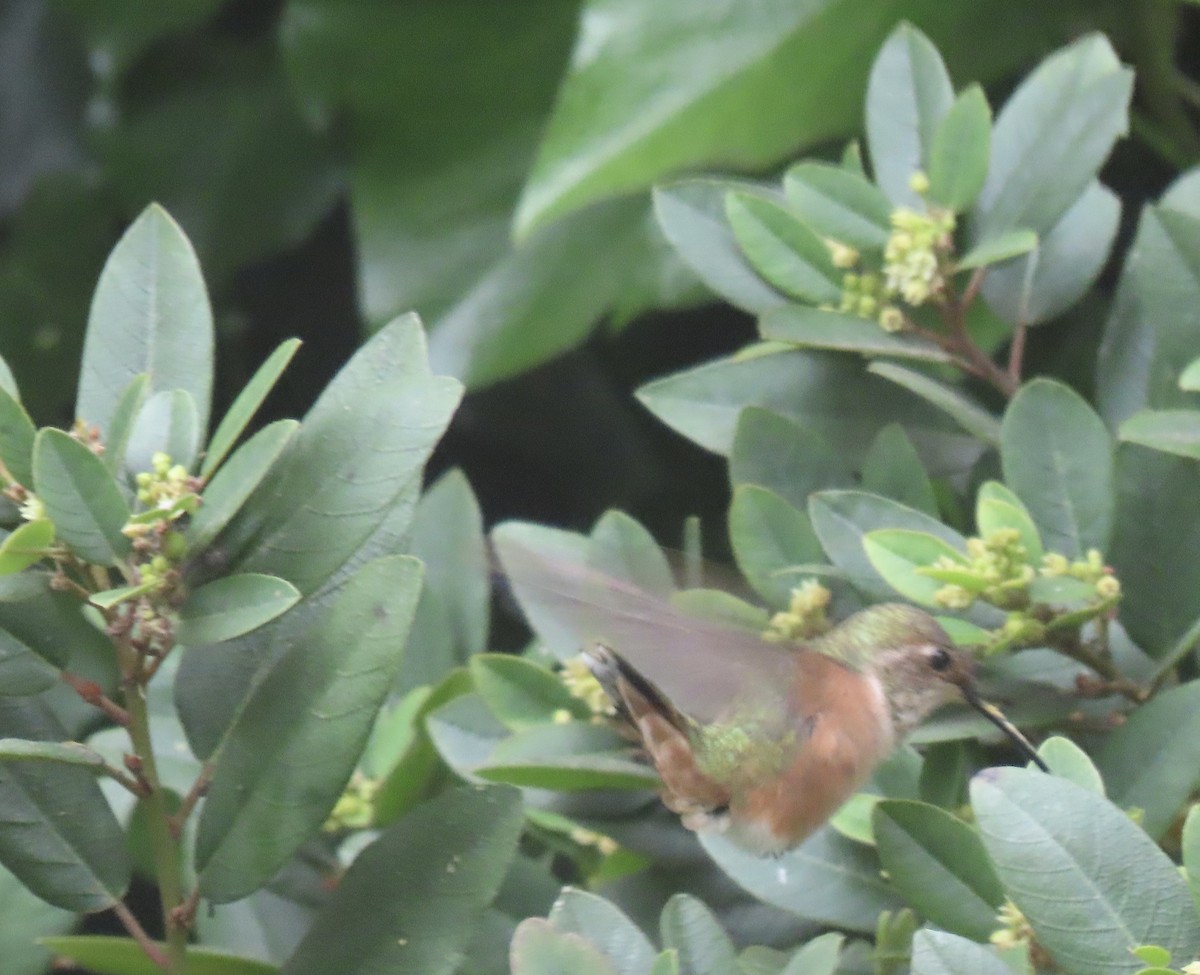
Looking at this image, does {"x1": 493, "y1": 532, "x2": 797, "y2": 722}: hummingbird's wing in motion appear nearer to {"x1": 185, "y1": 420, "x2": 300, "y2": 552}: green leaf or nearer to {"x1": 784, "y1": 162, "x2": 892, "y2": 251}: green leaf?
{"x1": 185, "y1": 420, "x2": 300, "y2": 552}: green leaf

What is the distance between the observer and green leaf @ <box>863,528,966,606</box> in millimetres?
672

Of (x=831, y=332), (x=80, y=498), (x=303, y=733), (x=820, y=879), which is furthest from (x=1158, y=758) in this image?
(x=80, y=498)

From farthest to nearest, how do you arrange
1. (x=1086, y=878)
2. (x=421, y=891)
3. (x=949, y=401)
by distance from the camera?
(x=949, y=401)
(x=421, y=891)
(x=1086, y=878)

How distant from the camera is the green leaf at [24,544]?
1.83 ft

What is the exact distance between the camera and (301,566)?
627 mm

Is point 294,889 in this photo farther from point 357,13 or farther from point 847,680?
point 357,13

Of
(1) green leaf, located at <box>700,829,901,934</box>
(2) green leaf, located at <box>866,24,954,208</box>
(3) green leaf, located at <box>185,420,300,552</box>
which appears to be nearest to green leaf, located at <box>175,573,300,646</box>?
(3) green leaf, located at <box>185,420,300,552</box>

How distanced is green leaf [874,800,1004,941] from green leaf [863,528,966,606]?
11cm

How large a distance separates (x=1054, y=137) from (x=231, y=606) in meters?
0.55

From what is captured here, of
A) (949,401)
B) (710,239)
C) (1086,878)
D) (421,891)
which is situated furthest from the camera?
(710,239)

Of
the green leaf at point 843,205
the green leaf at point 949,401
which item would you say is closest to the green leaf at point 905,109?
the green leaf at point 843,205

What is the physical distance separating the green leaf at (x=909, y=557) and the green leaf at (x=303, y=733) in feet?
0.76

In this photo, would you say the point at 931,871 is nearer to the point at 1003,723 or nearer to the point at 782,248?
the point at 1003,723

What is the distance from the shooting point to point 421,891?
634 mm
